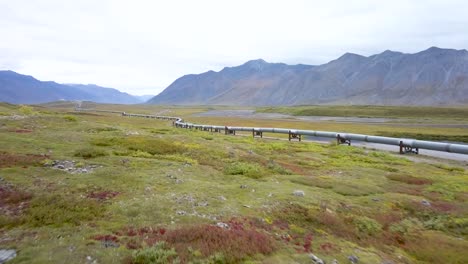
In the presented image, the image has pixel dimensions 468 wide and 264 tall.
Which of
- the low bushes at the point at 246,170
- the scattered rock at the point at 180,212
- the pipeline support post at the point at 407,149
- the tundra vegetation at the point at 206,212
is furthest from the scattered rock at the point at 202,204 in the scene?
the pipeline support post at the point at 407,149

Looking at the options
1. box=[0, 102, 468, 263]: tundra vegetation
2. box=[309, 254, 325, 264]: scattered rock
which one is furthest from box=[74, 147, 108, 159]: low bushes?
box=[309, 254, 325, 264]: scattered rock

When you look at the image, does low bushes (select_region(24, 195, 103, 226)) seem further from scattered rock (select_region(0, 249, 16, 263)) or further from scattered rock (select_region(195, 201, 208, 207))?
scattered rock (select_region(195, 201, 208, 207))

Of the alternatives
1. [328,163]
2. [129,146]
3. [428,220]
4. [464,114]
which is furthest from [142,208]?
[464,114]

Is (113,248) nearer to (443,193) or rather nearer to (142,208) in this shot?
(142,208)

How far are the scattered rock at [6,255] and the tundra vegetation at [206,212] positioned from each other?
0.79 feet

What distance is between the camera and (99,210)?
11695mm

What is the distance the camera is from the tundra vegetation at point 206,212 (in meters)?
9.57

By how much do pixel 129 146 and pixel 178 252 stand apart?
58.0ft

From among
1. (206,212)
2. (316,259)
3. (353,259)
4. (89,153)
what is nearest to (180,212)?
(206,212)

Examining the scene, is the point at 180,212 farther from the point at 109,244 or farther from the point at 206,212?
the point at 109,244

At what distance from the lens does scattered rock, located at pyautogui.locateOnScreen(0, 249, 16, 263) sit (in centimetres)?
818

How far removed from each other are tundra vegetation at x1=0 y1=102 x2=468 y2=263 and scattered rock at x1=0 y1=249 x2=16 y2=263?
0.24 m

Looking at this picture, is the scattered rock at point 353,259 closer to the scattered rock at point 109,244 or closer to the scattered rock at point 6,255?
the scattered rock at point 109,244

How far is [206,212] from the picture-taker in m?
12.7
